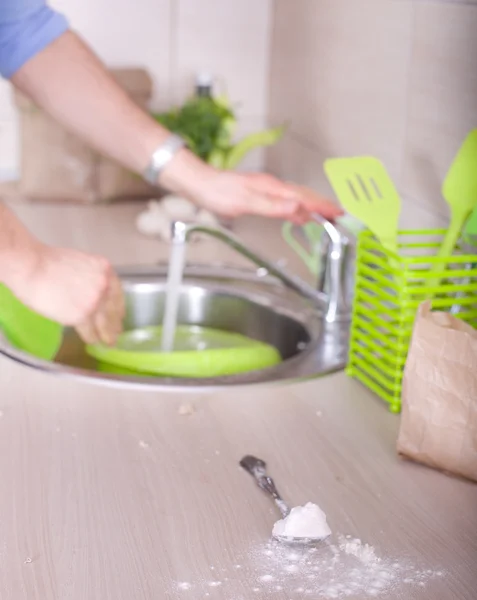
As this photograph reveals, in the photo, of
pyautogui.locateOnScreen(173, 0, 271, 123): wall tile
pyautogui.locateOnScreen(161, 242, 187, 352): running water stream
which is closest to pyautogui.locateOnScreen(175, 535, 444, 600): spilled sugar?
pyautogui.locateOnScreen(161, 242, 187, 352): running water stream

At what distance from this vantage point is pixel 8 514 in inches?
30.8

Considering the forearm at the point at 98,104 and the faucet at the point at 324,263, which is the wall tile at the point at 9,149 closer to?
the forearm at the point at 98,104

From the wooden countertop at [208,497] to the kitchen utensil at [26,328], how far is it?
0.13 meters

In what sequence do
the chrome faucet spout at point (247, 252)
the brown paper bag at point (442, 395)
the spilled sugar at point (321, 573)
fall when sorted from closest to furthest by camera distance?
the spilled sugar at point (321, 573)
the brown paper bag at point (442, 395)
the chrome faucet spout at point (247, 252)

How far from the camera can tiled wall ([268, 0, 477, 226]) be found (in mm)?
1223

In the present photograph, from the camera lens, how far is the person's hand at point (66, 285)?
108 centimetres

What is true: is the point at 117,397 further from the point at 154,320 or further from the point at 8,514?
the point at 154,320

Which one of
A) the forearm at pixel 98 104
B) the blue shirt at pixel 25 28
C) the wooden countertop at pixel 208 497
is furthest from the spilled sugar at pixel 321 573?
the blue shirt at pixel 25 28

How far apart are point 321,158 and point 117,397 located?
34.5 inches

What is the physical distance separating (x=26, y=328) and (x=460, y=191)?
23.7 inches

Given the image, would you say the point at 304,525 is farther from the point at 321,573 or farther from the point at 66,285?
the point at 66,285

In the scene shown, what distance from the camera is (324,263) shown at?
134 cm

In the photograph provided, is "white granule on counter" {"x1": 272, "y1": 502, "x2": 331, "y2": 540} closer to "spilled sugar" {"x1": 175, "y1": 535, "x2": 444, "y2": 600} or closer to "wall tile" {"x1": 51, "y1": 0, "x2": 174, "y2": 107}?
"spilled sugar" {"x1": 175, "y1": 535, "x2": 444, "y2": 600}

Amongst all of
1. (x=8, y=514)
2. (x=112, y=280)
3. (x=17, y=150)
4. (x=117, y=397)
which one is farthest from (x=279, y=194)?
(x=17, y=150)
